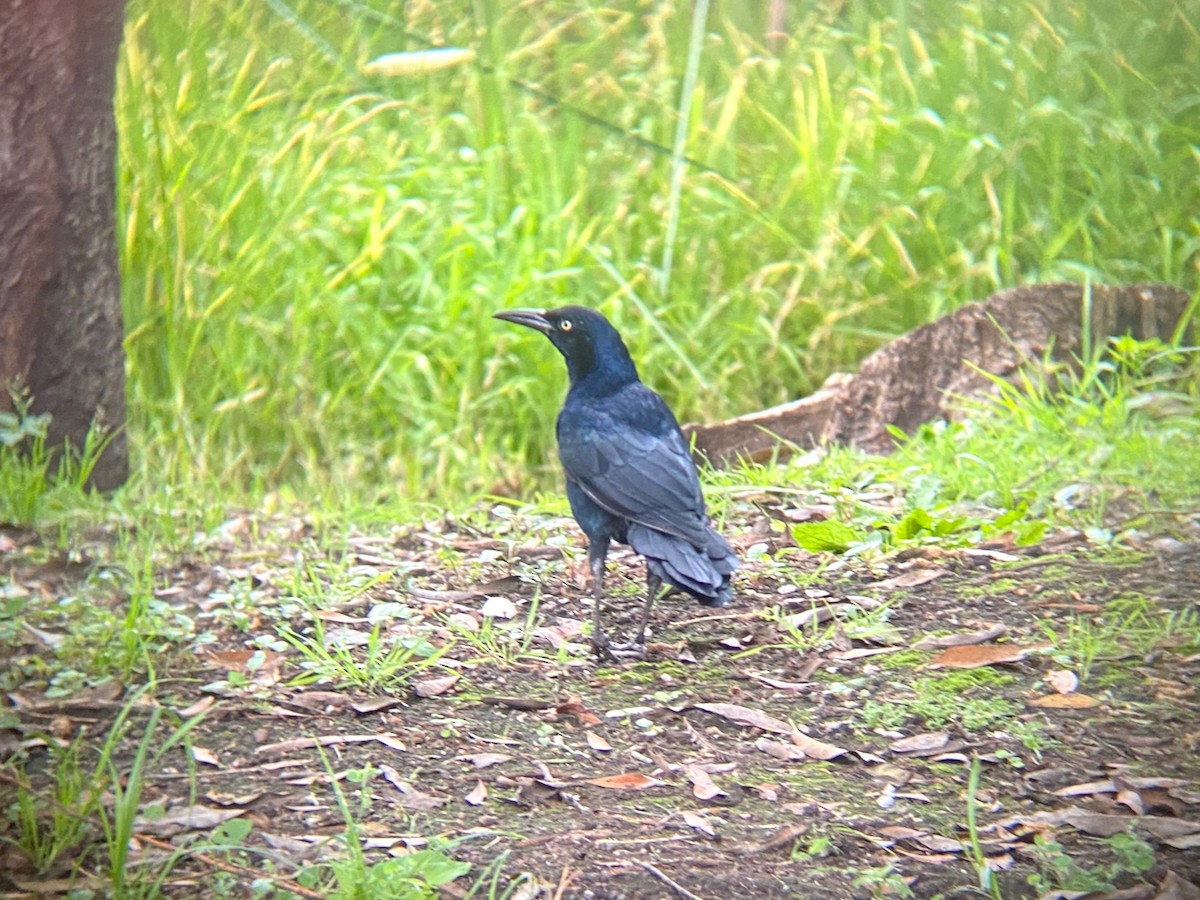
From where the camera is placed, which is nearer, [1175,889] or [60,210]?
[1175,889]

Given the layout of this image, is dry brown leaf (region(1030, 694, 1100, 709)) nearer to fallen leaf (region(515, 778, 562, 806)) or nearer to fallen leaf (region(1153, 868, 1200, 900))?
fallen leaf (region(1153, 868, 1200, 900))

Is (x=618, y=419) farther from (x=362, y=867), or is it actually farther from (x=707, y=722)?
(x=362, y=867)

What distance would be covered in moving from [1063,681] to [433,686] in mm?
1529

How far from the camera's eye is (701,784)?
2.85 meters

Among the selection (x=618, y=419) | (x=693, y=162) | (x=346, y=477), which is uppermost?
(x=693, y=162)

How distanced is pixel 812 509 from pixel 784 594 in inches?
24.0

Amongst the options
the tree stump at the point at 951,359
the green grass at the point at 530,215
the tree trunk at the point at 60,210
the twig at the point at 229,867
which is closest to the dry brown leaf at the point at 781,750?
the twig at the point at 229,867

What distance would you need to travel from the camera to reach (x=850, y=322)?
21.4 ft

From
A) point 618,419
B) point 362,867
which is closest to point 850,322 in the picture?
point 618,419

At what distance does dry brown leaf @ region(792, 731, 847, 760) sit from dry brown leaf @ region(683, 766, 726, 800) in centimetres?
25

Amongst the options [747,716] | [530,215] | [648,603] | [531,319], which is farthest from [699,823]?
[530,215]

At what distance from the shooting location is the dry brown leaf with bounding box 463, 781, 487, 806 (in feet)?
9.07

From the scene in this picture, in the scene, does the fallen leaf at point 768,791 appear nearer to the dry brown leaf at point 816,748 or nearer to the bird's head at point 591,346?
the dry brown leaf at point 816,748

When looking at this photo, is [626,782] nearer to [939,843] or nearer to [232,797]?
[939,843]
